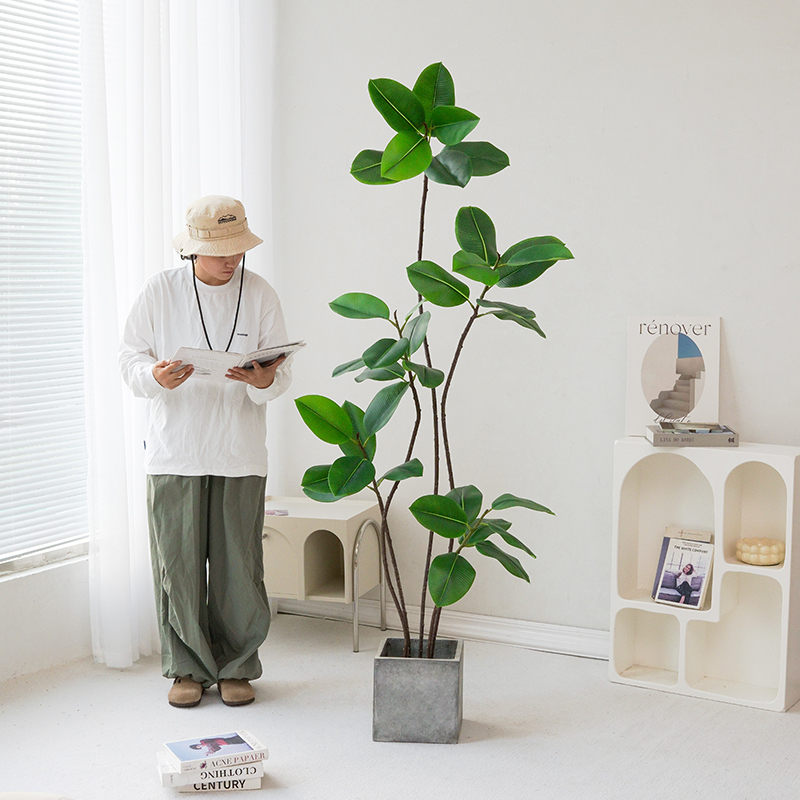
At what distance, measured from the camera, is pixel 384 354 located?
90.2 inches

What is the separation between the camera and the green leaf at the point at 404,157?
7.16 ft

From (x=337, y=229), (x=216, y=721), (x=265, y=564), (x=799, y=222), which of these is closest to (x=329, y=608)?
(x=265, y=564)

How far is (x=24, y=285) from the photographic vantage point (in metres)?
2.89

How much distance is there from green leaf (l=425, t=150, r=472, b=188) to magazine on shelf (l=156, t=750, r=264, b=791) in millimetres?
1466

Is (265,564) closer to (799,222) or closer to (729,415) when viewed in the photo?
(729,415)

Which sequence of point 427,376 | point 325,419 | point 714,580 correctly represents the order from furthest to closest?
point 714,580 < point 325,419 < point 427,376

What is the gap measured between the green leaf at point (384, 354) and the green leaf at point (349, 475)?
0.83 ft

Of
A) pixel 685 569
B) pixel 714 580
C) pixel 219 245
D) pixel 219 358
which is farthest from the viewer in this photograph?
pixel 685 569

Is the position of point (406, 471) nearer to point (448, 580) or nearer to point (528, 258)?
point (448, 580)

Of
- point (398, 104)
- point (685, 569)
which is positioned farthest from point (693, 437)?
point (398, 104)

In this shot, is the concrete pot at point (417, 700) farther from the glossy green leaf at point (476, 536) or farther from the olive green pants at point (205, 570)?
the olive green pants at point (205, 570)

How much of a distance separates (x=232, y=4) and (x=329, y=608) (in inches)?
89.5

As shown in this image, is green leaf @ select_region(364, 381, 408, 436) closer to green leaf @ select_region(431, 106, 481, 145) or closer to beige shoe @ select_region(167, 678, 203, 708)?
green leaf @ select_region(431, 106, 481, 145)

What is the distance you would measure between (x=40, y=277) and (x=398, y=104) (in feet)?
4.60
